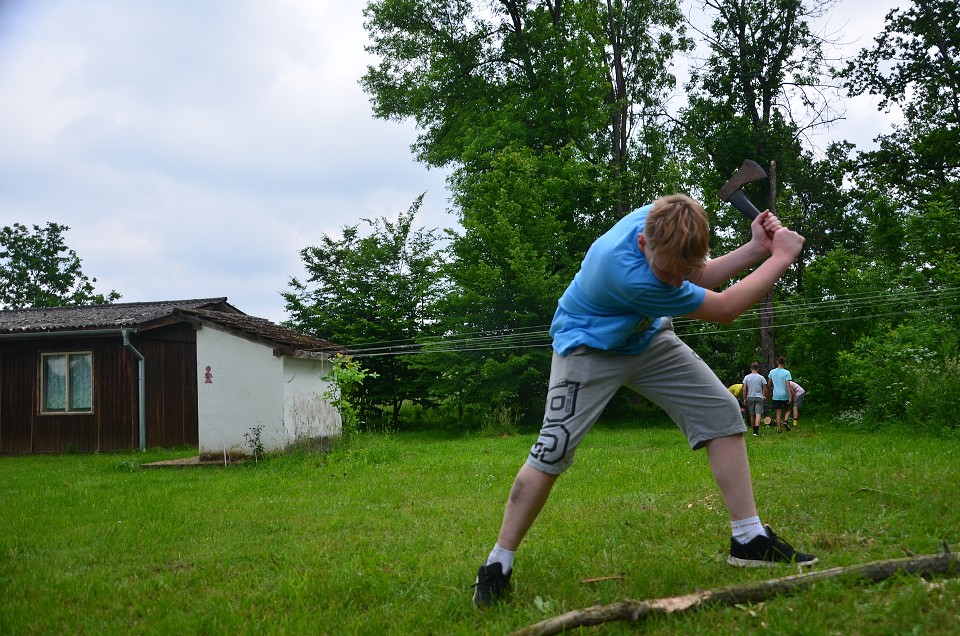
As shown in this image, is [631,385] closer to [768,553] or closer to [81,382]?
[768,553]

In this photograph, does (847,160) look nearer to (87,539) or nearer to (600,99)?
(600,99)

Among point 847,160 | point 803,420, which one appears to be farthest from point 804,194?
point 803,420

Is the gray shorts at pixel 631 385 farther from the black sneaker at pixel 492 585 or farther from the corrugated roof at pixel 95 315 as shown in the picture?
the corrugated roof at pixel 95 315

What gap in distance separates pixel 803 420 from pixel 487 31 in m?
17.5

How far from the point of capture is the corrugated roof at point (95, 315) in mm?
16578

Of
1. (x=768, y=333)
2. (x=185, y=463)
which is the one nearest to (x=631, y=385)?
(x=185, y=463)

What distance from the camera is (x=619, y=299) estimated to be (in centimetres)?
311

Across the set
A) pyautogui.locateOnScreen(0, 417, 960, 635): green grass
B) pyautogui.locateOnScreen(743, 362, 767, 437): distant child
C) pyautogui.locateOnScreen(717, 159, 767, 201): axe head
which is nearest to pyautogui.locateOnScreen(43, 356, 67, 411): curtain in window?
pyautogui.locateOnScreen(0, 417, 960, 635): green grass

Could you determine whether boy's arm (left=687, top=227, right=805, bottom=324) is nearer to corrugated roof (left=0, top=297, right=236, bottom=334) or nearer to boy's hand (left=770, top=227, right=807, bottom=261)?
boy's hand (left=770, top=227, right=807, bottom=261)

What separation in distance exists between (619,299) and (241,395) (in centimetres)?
1115

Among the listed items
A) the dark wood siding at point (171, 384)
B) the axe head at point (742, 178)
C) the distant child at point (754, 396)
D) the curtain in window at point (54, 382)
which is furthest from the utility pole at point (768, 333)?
the curtain in window at point (54, 382)

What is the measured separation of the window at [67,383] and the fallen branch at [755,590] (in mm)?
17624

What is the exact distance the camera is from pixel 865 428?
1489 cm

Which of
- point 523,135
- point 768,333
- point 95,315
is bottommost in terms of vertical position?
point 768,333
